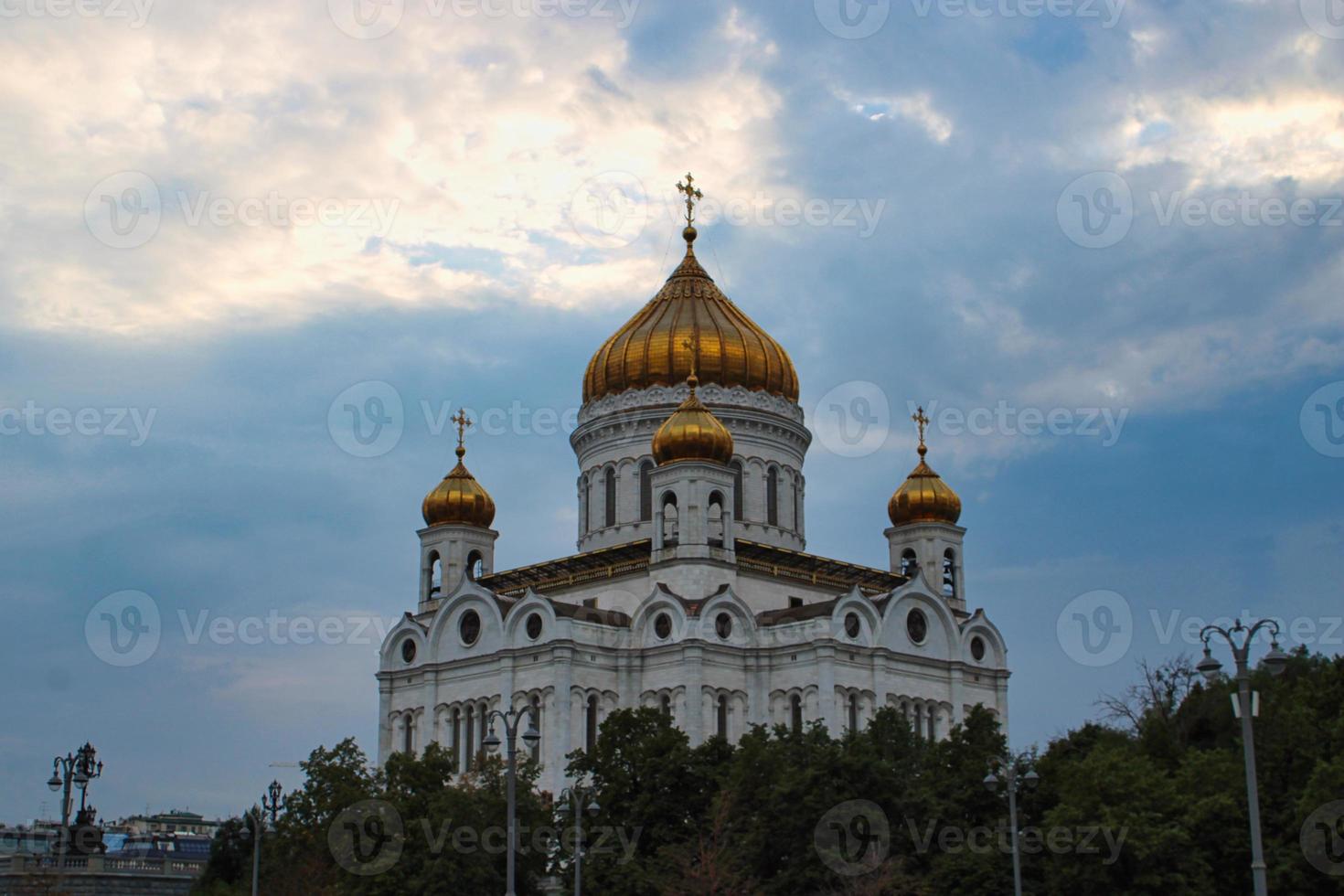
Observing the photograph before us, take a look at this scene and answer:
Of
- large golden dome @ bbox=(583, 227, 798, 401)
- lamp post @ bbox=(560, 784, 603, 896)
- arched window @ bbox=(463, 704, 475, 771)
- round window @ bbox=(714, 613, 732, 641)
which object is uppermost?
large golden dome @ bbox=(583, 227, 798, 401)

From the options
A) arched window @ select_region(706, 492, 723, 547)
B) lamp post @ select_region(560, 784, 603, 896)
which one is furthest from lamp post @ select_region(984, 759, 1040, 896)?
arched window @ select_region(706, 492, 723, 547)

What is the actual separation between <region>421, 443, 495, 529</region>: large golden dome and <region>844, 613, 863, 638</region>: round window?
1479 centimetres

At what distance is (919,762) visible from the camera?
4109 centimetres

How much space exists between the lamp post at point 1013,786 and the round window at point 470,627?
21789 millimetres

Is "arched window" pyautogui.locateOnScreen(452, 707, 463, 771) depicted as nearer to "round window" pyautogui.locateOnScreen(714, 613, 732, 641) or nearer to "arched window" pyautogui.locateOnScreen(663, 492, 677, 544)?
"arched window" pyautogui.locateOnScreen(663, 492, 677, 544)

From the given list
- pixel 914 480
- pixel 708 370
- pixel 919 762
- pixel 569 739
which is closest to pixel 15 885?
pixel 569 739

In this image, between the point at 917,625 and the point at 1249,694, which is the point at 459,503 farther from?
the point at 1249,694

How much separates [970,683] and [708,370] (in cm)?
1391

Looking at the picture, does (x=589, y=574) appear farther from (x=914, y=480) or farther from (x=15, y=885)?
(x=15, y=885)

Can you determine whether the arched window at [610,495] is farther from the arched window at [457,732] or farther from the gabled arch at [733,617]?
the arched window at [457,732]

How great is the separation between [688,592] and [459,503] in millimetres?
11643

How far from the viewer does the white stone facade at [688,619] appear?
51.4m

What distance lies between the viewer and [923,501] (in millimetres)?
59812

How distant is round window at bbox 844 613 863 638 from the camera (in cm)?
5241
